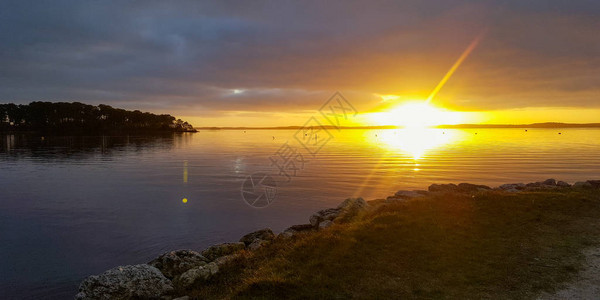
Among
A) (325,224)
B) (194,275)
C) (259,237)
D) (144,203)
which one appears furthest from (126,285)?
(144,203)

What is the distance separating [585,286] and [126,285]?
16.2 metres

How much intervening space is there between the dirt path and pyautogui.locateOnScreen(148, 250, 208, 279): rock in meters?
13.6

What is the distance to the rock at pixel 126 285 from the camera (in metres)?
13.4

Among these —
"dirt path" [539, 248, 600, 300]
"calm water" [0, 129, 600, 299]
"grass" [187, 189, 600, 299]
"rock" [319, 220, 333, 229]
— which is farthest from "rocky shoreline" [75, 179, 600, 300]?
"dirt path" [539, 248, 600, 300]

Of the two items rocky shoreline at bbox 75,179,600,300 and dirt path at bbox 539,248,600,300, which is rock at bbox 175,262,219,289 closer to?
rocky shoreline at bbox 75,179,600,300

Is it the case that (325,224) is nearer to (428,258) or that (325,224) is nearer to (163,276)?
(428,258)

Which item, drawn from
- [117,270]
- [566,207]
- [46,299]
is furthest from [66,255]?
[566,207]

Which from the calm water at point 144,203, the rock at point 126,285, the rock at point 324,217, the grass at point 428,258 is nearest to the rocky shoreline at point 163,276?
the rock at point 126,285

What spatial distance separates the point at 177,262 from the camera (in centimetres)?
1639

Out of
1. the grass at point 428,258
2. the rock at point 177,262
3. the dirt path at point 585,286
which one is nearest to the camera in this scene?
the dirt path at point 585,286

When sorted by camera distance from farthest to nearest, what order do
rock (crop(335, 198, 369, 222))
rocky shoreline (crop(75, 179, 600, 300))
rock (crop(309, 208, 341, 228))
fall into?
rock (crop(309, 208, 341, 228)), rock (crop(335, 198, 369, 222)), rocky shoreline (crop(75, 179, 600, 300))

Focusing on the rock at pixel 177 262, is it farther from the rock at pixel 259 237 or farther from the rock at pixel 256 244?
the rock at pixel 259 237

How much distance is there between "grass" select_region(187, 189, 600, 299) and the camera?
12.0 m

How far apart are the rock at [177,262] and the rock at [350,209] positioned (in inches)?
350
